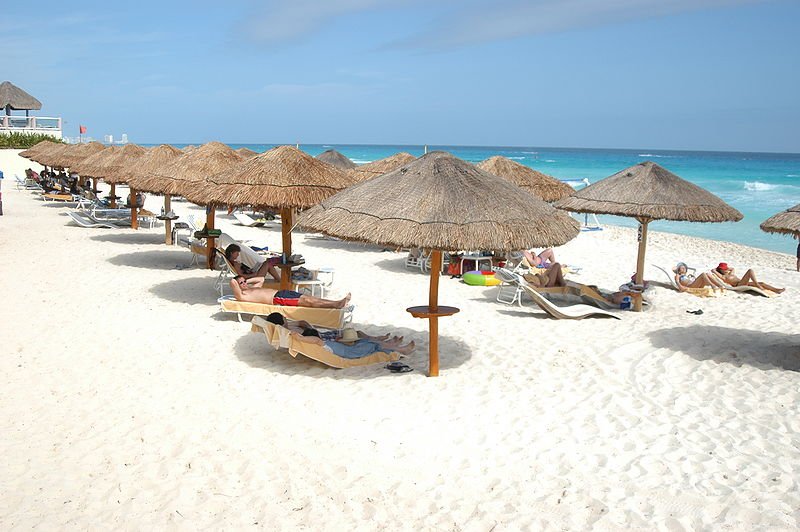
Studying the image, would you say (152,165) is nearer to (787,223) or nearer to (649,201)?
(649,201)

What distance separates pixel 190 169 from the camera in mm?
11125

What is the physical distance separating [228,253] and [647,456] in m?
6.22

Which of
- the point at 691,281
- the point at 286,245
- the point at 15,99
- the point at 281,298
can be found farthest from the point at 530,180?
the point at 15,99

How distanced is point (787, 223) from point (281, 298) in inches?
222

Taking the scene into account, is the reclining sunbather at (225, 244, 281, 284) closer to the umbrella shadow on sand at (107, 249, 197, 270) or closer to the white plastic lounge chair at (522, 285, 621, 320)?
the umbrella shadow on sand at (107, 249, 197, 270)

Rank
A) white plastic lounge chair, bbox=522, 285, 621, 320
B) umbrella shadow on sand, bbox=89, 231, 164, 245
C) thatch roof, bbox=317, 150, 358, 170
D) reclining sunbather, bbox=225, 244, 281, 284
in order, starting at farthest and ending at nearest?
1. thatch roof, bbox=317, 150, 358, 170
2. umbrella shadow on sand, bbox=89, 231, 164, 245
3. reclining sunbather, bbox=225, 244, 281, 284
4. white plastic lounge chair, bbox=522, 285, 621, 320

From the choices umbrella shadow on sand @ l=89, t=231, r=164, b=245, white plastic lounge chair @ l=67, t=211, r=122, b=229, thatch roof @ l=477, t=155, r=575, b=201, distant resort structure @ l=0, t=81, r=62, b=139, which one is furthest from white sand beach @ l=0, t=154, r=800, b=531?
distant resort structure @ l=0, t=81, r=62, b=139

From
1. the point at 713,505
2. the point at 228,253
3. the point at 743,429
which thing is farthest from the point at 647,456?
the point at 228,253

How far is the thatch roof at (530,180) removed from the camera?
42.7 ft

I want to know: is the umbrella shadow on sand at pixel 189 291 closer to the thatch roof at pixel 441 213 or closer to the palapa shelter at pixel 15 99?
the thatch roof at pixel 441 213

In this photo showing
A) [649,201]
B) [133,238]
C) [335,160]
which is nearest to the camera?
[649,201]

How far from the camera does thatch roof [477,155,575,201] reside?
13.0m

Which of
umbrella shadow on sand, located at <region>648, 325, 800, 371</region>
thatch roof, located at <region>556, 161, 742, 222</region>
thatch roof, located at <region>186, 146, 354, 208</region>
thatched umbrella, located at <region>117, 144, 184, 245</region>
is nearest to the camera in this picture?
umbrella shadow on sand, located at <region>648, 325, 800, 371</region>

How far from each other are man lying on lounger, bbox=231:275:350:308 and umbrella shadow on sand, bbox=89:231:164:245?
7.23 metres
